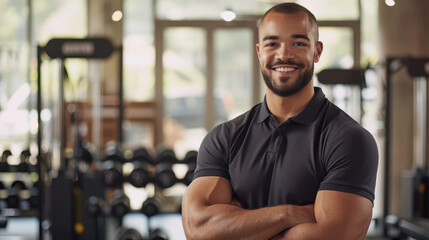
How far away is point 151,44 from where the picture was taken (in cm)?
766

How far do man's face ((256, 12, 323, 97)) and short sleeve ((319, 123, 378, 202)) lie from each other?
0.18 m

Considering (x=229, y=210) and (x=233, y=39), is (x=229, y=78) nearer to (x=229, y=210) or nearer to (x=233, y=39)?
(x=233, y=39)

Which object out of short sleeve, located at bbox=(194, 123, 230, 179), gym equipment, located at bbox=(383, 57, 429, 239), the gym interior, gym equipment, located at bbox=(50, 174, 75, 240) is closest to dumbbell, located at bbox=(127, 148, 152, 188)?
gym equipment, located at bbox=(50, 174, 75, 240)

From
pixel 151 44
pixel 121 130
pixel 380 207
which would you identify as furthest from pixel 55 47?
pixel 380 207

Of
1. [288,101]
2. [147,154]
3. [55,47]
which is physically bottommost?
[147,154]

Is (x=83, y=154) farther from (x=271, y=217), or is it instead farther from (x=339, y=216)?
(x=339, y=216)

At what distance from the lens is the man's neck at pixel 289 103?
5.41 feet

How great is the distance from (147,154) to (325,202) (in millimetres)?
3839

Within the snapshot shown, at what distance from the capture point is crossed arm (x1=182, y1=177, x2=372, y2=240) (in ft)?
4.97

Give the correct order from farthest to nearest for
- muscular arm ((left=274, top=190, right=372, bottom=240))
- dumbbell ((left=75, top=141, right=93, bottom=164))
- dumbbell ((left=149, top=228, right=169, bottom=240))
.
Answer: dumbbell ((left=75, top=141, right=93, bottom=164)), dumbbell ((left=149, top=228, right=169, bottom=240)), muscular arm ((left=274, top=190, right=372, bottom=240))

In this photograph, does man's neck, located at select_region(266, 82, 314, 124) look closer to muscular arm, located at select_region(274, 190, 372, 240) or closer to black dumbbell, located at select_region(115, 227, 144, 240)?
muscular arm, located at select_region(274, 190, 372, 240)

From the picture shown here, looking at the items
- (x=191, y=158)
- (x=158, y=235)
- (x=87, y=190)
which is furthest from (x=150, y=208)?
(x=87, y=190)

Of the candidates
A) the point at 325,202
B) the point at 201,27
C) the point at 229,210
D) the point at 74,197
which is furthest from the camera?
the point at 201,27

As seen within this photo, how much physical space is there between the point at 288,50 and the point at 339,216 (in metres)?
0.43
